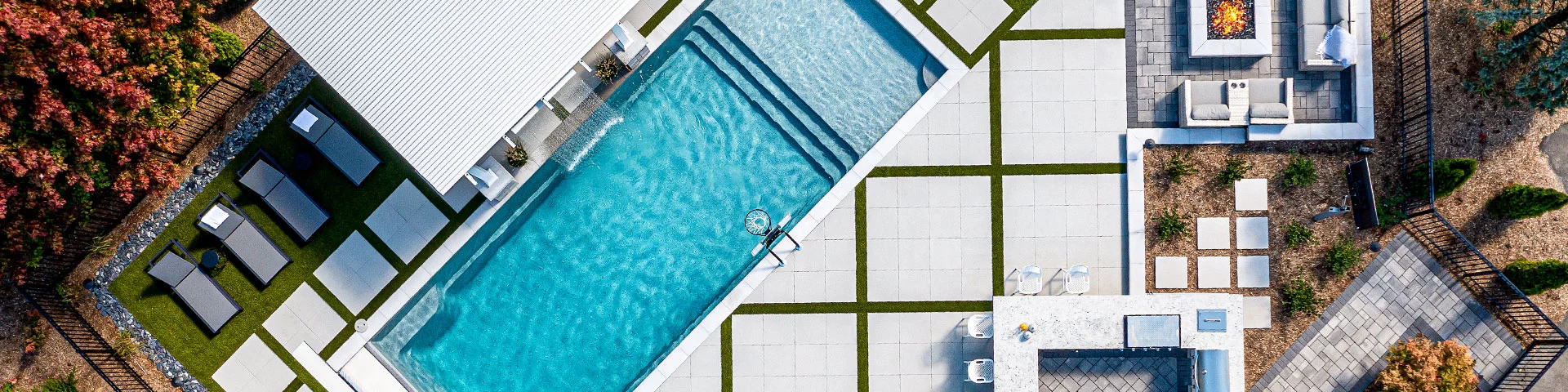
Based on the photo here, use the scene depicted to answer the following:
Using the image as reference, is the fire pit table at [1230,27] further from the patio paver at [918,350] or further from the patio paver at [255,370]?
the patio paver at [255,370]

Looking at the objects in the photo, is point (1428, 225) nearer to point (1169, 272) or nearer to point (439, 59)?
point (1169, 272)

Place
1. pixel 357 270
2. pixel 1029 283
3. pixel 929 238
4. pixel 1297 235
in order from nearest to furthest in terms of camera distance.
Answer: pixel 1029 283 → pixel 1297 235 → pixel 929 238 → pixel 357 270

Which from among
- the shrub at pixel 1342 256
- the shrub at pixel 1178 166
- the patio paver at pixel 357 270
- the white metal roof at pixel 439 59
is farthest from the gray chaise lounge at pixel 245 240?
the shrub at pixel 1342 256

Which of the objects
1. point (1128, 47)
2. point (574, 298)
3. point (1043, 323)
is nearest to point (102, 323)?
point (574, 298)

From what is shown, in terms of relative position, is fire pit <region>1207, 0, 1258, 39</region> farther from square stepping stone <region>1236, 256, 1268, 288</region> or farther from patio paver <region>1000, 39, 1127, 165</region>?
square stepping stone <region>1236, 256, 1268, 288</region>

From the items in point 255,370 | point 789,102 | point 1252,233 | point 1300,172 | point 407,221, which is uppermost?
point 1300,172

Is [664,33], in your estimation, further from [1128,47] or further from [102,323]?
[102,323]

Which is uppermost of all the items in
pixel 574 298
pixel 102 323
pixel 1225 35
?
pixel 1225 35

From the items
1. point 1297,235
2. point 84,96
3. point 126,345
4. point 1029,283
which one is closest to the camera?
point 84,96

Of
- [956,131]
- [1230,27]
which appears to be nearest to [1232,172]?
[1230,27]
